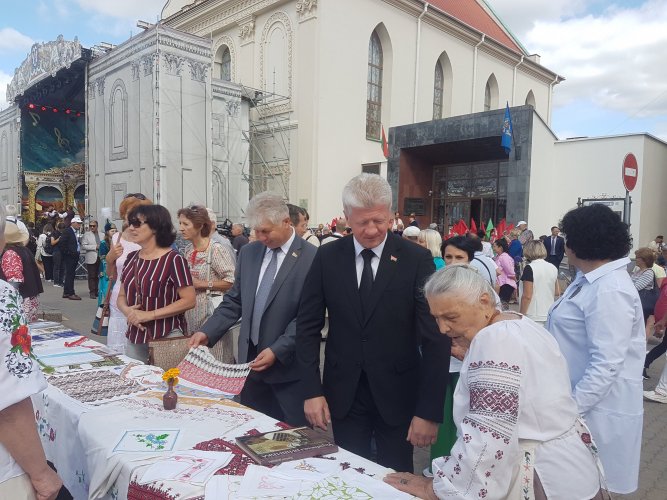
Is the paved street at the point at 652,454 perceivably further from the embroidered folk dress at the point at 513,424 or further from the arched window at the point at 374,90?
the arched window at the point at 374,90

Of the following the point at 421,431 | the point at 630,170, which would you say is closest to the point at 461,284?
the point at 421,431

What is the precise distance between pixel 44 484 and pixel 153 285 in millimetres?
1877

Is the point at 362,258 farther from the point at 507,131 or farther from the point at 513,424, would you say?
the point at 507,131

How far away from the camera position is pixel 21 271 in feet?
14.7

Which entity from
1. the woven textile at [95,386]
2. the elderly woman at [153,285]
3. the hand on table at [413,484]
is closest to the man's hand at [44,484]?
the woven textile at [95,386]

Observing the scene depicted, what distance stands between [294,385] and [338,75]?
61.3ft

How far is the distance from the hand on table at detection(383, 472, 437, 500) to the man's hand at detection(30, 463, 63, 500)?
1.13 meters

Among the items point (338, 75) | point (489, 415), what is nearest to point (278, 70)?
point (338, 75)

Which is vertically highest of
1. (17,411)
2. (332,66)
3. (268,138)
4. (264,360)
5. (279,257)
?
(332,66)

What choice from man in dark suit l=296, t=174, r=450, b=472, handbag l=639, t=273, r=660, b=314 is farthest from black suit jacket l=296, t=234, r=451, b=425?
handbag l=639, t=273, r=660, b=314

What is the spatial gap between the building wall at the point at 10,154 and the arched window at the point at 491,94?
2368cm

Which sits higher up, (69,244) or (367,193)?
(367,193)

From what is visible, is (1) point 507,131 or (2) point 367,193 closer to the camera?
(2) point 367,193

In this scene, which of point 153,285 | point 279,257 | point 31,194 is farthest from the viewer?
point 31,194
